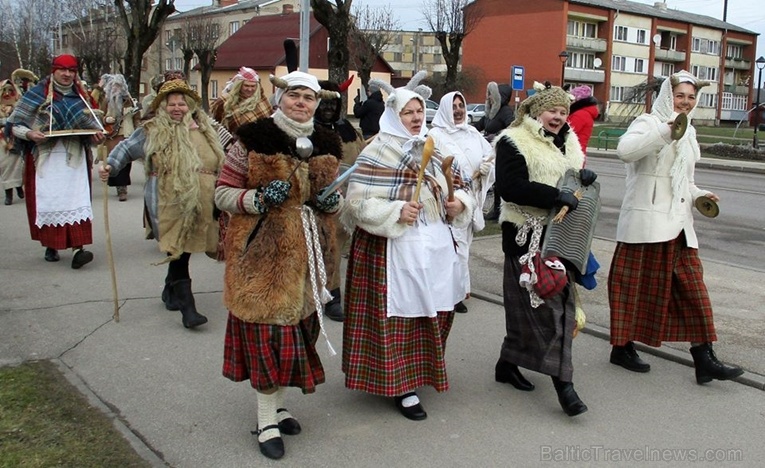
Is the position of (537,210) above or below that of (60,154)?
below

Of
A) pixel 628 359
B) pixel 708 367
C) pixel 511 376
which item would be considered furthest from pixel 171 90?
pixel 708 367

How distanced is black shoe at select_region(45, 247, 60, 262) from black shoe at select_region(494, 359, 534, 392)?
5.39 meters

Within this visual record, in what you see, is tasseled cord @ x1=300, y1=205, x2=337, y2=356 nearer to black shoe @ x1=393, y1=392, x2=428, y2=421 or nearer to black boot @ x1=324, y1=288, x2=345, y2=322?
black shoe @ x1=393, y1=392, x2=428, y2=421

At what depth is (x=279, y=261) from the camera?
3.79 metres

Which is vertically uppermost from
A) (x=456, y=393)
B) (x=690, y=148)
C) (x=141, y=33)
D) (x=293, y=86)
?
(x=141, y=33)

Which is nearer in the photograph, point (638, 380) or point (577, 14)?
point (638, 380)

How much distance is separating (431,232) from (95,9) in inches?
2168

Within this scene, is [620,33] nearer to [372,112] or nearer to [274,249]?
[372,112]

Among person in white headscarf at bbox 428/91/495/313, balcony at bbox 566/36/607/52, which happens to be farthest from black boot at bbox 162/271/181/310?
balcony at bbox 566/36/607/52

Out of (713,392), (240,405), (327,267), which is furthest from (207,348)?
(713,392)

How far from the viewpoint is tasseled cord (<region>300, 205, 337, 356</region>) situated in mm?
3891

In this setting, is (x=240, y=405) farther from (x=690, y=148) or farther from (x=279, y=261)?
(x=690, y=148)

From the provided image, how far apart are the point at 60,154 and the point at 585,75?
5768 cm

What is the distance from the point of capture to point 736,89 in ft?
240
